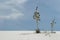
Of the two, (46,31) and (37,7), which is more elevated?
(37,7)

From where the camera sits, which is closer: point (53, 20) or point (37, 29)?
point (37, 29)

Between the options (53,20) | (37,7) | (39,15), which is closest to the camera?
(37,7)

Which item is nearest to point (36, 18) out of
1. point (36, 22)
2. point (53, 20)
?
point (36, 22)

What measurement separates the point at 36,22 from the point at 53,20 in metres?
17.8

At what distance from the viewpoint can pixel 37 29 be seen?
297 ft

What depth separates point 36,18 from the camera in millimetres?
95188

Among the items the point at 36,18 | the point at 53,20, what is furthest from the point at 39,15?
the point at 53,20

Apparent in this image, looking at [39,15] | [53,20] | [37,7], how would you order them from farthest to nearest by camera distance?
[53,20]
[39,15]
[37,7]

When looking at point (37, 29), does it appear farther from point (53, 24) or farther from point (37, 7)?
point (53, 24)

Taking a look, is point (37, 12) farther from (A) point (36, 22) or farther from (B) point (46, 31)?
(B) point (46, 31)

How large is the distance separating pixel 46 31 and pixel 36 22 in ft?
66.1

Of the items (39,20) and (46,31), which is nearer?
(39,20)

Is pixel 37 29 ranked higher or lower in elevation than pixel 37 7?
lower

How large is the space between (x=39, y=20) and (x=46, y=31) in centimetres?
1828
